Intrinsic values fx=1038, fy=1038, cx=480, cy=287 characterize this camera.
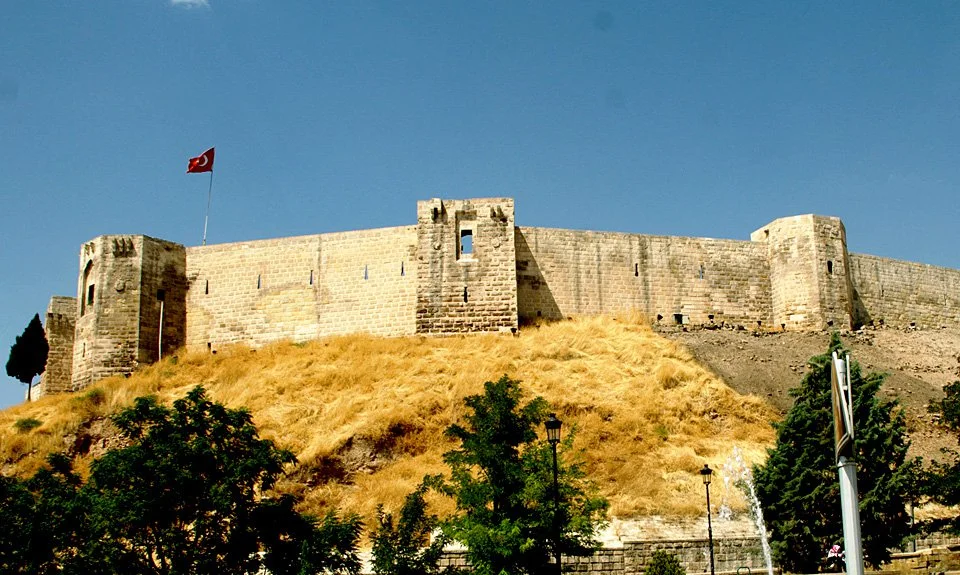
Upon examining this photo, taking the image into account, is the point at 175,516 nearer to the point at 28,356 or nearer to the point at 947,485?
the point at 947,485

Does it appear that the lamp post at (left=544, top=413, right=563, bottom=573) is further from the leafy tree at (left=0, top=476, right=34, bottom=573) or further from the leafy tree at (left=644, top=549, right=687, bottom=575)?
the leafy tree at (left=0, top=476, right=34, bottom=573)

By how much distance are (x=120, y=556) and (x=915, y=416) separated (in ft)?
65.7

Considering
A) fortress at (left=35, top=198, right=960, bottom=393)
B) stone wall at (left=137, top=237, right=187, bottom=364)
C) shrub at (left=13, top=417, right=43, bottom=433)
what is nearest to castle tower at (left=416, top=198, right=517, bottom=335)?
fortress at (left=35, top=198, right=960, bottom=393)

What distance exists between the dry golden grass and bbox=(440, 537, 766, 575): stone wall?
1.54 m

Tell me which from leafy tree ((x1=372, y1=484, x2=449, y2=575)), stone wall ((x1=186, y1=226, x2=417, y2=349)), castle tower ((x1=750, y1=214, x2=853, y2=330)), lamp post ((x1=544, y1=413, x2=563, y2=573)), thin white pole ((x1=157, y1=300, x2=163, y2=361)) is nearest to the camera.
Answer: lamp post ((x1=544, y1=413, x2=563, y2=573))

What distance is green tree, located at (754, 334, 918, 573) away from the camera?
17.7 metres

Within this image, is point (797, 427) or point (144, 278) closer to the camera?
point (797, 427)

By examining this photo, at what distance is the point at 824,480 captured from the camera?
18.4m

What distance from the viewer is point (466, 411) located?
82.8 feet

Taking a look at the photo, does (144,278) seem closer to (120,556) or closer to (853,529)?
(120,556)

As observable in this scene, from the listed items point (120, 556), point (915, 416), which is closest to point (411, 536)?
point (120, 556)

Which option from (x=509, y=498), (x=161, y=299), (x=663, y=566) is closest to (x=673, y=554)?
(x=663, y=566)

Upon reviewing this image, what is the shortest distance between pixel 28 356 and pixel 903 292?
28.7 meters

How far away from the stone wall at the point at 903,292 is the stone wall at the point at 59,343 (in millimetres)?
25462
